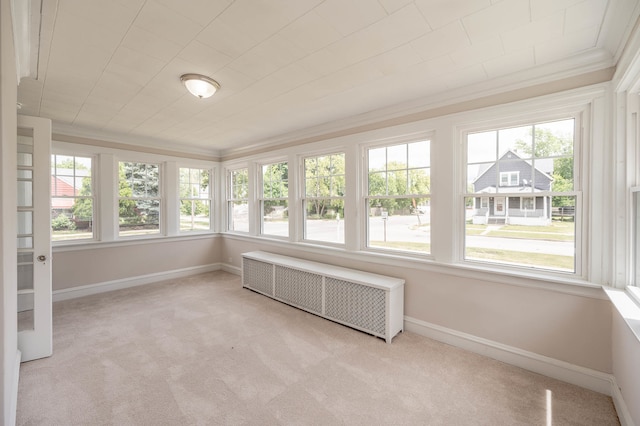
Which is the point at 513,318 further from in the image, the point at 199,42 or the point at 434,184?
the point at 199,42

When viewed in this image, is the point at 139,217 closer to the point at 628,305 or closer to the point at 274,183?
the point at 274,183

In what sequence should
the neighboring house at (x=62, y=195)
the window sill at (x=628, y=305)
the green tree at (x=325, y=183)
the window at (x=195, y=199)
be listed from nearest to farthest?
1. the window sill at (x=628, y=305)
2. the green tree at (x=325, y=183)
3. the neighboring house at (x=62, y=195)
4. the window at (x=195, y=199)

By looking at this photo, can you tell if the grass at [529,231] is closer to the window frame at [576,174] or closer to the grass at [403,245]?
the window frame at [576,174]

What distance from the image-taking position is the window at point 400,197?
3.08m

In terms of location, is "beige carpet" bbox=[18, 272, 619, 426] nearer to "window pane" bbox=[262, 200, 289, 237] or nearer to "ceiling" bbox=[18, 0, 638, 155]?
"window pane" bbox=[262, 200, 289, 237]

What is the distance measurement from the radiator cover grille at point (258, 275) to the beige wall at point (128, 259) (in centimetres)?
153

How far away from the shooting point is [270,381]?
2186mm

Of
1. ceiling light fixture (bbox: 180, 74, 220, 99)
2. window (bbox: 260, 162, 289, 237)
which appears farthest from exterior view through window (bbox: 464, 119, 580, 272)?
window (bbox: 260, 162, 289, 237)

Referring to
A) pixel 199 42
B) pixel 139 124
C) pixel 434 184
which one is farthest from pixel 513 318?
pixel 139 124

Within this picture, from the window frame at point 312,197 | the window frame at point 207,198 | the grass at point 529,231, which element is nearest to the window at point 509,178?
the grass at point 529,231

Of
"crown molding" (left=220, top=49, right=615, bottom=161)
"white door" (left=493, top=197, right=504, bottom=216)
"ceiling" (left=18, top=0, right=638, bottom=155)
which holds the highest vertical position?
"ceiling" (left=18, top=0, right=638, bottom=155)

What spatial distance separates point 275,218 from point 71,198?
3122 millimetres

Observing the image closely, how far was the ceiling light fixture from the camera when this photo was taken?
2375 mm

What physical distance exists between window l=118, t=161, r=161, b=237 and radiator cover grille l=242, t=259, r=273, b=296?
202 cm
